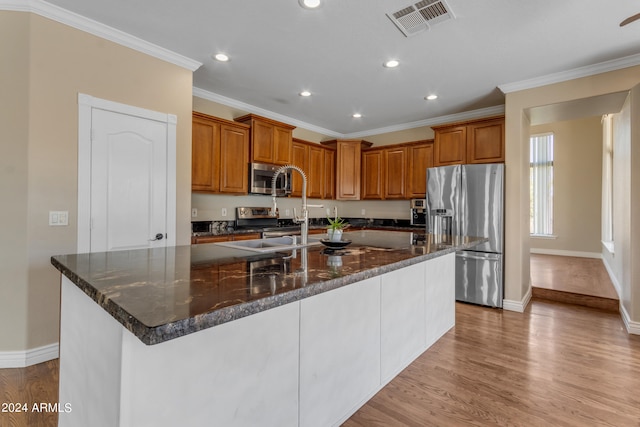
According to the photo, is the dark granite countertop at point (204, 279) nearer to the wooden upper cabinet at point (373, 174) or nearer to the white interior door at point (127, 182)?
the white interior door at point (127, 182)

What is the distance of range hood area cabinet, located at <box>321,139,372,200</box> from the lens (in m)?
5.80

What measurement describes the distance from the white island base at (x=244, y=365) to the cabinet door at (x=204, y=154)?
90.3 inches

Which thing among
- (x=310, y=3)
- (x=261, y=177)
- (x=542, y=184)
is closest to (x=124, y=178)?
(x=261, y=177)

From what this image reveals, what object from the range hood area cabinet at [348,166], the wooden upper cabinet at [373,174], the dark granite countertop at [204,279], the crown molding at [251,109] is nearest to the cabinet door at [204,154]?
the crown molding at [251,109]

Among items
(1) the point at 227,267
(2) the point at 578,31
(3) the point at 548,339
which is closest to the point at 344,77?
(2) the point at 578,31

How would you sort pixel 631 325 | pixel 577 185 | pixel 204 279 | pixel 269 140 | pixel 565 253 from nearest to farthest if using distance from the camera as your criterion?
pixel 204 279
pixel 631 325
pixel 269 140
pixel 577 185
pixel 565 253

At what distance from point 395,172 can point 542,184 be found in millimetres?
4326

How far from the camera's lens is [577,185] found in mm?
6977

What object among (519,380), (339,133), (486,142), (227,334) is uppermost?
(339,133)

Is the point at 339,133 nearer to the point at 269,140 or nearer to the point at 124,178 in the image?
the point at 269,140

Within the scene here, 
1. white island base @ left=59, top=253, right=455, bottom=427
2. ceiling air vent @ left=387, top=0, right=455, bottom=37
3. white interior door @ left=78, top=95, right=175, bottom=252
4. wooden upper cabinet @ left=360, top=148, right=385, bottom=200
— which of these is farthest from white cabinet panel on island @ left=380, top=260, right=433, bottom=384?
wooden upper cabinet @ left=360, top=148, right=385, bottom=200

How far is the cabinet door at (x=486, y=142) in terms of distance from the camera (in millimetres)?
4195

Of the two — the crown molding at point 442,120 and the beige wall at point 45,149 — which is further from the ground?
the crown molding at point 442,120

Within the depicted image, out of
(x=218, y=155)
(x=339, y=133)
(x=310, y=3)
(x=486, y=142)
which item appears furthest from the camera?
(x=339, y=133)
